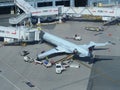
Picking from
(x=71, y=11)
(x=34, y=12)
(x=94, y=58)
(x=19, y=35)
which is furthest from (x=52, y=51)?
(x=71, y=11)

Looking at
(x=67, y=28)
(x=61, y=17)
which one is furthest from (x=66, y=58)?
(x=61, y=17)

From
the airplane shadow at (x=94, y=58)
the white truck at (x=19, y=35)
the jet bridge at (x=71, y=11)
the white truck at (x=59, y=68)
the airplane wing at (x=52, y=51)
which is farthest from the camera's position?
the jet bridge at (x=71, y=11)

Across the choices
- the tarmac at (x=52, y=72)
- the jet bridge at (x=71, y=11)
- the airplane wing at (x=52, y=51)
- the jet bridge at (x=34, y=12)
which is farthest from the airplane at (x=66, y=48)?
the jet bridge at (x=71, y=11)

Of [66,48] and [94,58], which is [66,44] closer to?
[66,48]

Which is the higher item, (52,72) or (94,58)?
(94,58)

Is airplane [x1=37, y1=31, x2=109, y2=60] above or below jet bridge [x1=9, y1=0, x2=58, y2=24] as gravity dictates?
below

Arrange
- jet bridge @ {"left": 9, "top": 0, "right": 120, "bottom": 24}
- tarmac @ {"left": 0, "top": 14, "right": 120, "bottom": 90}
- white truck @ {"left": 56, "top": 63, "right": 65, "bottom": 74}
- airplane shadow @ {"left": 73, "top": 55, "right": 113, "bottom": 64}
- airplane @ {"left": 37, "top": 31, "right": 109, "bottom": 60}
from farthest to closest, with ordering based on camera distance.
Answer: jet bridge @ {"left": 9, "top": 0, "right": 120, "bottom": 24}, airplane shadow @ {"left": 73, "top": 55, "right": 113, "bottom": 64}, airplane @ {"left": 37, "top": 31, "right": 109, "bottom": 60}, white truck @ {"left": 56, "top": 63, "right": 65, "bottom": 74}, tarmac @ {"left": 0, "top": 14, "right": 120, "bottom": 90}

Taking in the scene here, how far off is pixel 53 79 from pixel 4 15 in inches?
2181

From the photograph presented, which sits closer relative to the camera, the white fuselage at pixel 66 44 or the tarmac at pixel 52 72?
the tarmac at pixel 52 72

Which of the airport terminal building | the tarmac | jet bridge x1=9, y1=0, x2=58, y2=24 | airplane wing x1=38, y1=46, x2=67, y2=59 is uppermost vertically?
the airport terminal building

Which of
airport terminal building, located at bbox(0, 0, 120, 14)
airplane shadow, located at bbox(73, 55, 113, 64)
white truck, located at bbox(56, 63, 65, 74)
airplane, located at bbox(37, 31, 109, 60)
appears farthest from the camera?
airport terminal building, located at bbox(0, 0, 120, 14)

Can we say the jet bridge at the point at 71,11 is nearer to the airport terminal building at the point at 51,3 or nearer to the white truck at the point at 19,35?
the airport terminal building at the point at 51,3

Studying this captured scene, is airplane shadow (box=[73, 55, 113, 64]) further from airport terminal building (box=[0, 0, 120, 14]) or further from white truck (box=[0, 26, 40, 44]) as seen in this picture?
airport terminal building (box=[0, 0, 120, 14])

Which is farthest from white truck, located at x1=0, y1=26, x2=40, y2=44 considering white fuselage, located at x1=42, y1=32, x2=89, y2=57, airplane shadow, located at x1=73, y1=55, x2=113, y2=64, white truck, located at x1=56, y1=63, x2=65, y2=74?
white truck, located at x1=56, y1=63, x2=65, y2=74
